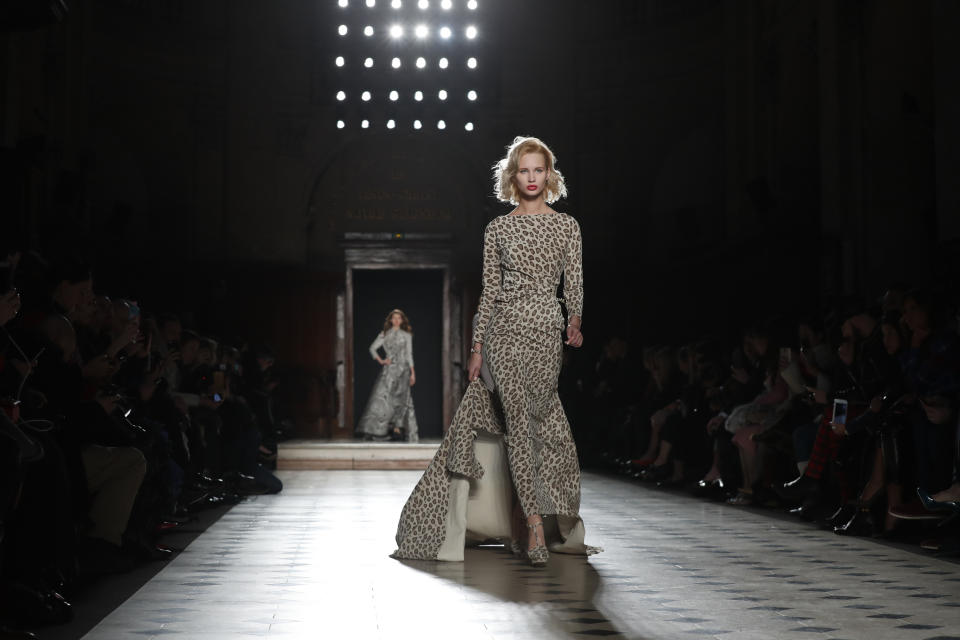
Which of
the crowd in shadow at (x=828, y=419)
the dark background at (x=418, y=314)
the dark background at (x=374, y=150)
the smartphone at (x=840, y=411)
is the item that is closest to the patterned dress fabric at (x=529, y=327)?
the crowd in shadow at (x=828, y=419)

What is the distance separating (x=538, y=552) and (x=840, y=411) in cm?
251

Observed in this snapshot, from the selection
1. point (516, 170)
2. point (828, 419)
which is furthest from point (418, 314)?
point (516, 170)

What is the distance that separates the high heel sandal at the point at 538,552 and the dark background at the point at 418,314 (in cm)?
1496

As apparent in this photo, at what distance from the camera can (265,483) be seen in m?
9.70

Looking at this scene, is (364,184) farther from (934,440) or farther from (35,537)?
(35,537)

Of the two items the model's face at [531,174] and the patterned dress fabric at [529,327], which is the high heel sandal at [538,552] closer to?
the patterned dress fabric at [529,327]

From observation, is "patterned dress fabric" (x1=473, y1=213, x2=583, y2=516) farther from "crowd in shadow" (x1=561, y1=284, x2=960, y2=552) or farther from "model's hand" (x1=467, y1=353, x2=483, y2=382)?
"crowd in shadow" (x1=561, y1=284, x2=960, y2=552)

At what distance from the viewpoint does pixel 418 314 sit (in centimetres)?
2028

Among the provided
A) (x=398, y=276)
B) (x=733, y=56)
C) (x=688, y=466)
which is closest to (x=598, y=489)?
(x=688, y=466)

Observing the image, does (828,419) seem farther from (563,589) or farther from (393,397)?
(393,397)

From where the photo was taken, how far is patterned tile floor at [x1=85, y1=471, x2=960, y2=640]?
3.77 metres

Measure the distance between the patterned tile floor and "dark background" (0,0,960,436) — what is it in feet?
27.6

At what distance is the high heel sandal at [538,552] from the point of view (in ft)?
16.8

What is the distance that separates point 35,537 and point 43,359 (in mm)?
804
